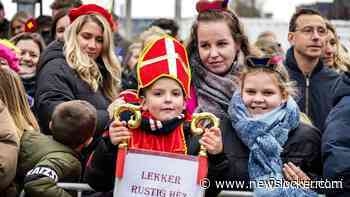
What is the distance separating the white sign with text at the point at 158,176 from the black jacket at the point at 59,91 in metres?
1.41

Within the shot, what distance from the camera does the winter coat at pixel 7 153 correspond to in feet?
15.4

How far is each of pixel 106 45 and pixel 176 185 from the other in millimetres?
2308

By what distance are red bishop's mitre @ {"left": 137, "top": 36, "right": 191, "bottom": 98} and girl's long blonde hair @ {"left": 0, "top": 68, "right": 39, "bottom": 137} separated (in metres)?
1.05

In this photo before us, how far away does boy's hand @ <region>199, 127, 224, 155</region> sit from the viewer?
430 centimetres

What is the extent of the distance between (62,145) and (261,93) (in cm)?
126

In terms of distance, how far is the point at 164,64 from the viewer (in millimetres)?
4512

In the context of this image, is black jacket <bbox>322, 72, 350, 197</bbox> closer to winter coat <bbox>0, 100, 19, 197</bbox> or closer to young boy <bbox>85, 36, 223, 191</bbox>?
young boy <bbox>85, 36, 223, 191</bbox>

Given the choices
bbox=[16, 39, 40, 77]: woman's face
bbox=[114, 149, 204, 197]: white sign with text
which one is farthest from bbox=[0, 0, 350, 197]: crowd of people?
bbox=[16, 39, 40, 77]: woman's face

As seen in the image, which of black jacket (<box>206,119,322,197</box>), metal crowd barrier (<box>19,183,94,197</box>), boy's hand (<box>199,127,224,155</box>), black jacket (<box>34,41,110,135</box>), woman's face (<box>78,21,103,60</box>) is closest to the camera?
boy's hand (<box>199,127,224,155</box>)

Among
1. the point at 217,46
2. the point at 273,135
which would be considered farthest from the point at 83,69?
the point at 273,135

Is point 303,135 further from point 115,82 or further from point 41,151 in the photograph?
point 115,82

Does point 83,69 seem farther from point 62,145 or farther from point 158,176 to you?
point 158,176

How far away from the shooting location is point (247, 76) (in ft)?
15.9

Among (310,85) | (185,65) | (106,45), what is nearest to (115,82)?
(106,45)
